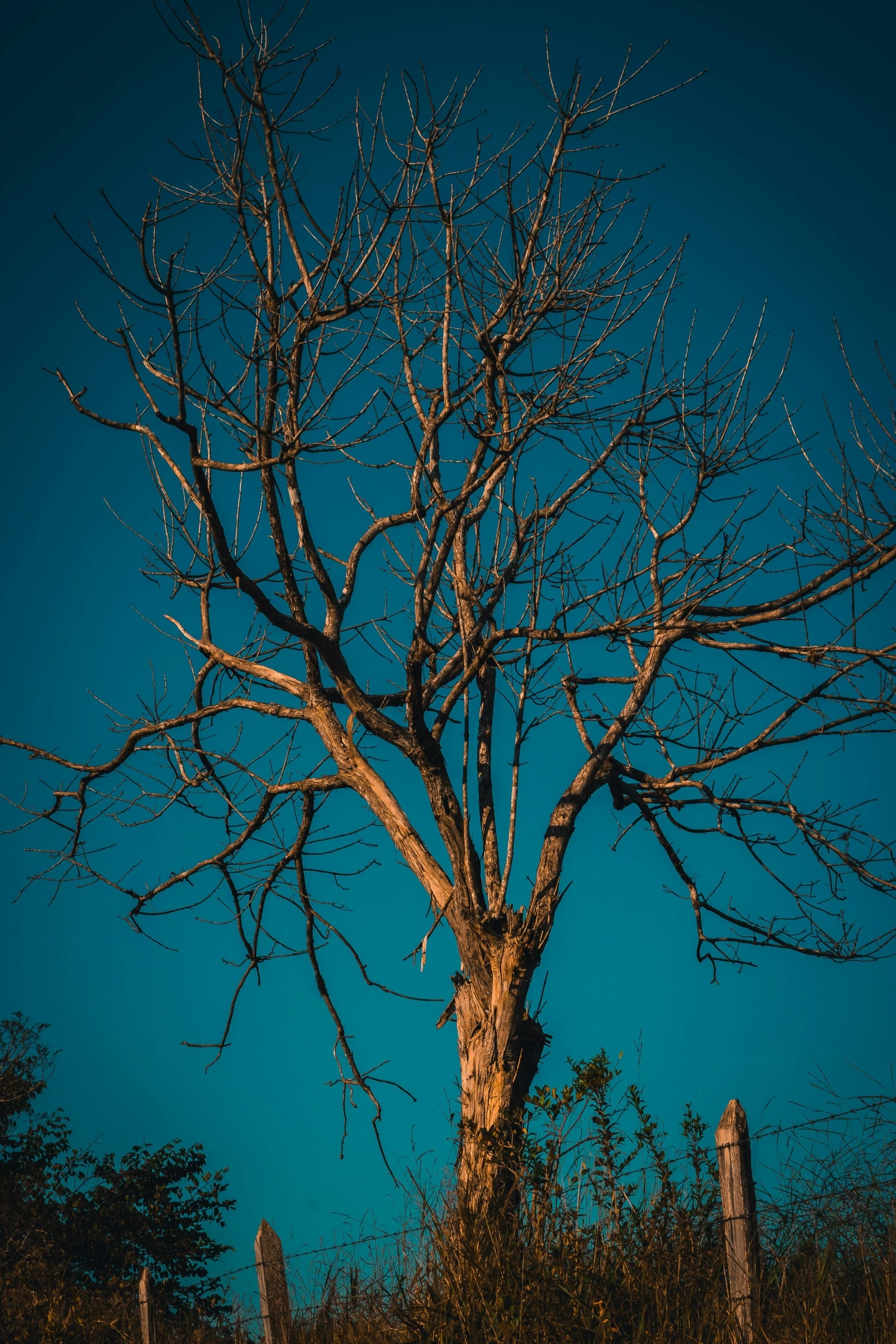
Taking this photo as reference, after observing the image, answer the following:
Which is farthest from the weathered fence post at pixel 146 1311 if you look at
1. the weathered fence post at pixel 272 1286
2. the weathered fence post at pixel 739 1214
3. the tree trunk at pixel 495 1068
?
the weathered fence post at pixel 739 1214

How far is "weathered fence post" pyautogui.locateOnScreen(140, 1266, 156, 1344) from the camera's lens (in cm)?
625

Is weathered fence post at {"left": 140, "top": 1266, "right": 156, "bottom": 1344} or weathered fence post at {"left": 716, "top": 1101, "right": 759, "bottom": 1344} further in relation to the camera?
weathered fence post at {"left": 140, "top": 1266, "right": 156, "bottom": 1344}

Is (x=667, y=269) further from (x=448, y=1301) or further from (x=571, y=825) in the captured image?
(x=448, y=1301)

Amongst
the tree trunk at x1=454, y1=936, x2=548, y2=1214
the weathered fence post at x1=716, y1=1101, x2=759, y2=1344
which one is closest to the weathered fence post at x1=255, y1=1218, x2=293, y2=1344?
the tree trunk at x1=454, y1=936, x2=548, y2=1214

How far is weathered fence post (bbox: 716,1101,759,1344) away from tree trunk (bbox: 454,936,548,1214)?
1.01 meters

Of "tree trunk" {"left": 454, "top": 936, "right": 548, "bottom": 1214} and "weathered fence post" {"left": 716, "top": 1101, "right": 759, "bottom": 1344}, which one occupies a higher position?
"tree trunk" {"left": 454, "top": 936, "right": 548, "bottom": 1214}

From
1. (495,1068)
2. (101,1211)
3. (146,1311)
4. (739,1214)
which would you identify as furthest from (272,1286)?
(101,1211)

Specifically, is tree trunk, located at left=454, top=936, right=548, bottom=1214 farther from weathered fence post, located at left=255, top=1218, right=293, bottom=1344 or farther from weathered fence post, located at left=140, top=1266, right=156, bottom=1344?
weathered fence post, located at left=140, top=1266, right=156, bottom=1344

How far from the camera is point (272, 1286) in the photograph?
5.47m

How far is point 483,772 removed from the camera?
6.23 m

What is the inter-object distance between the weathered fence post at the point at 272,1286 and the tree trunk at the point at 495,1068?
1.55 meters

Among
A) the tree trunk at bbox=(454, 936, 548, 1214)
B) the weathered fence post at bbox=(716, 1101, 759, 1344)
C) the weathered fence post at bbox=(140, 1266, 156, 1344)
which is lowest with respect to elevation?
the weathered fence post at bbox=(140, 1266, 156, 1344)

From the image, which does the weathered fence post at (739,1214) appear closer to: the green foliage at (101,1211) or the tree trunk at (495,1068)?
the tree trunk at (495,1068)

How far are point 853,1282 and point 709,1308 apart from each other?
2.33ft
